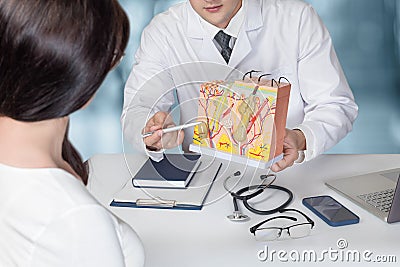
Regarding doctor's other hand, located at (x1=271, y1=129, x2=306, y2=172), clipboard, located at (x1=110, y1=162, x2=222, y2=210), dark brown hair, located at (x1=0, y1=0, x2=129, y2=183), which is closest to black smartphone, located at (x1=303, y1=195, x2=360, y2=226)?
doctor's other hand, located at (x1=271, y1=129, x2=306, y2=172)

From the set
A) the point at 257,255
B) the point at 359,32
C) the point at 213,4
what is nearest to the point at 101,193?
the point at 257,255

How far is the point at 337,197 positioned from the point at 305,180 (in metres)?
0.12

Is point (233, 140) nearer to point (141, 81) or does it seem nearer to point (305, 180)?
point (305, 180)

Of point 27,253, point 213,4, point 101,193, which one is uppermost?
point 213,4

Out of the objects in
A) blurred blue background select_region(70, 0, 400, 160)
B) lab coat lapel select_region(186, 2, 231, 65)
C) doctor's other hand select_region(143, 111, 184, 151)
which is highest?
lab coat lapel select_region(186, 2, 231, 65)

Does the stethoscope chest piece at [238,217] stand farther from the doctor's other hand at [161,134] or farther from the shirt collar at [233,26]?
the shirt collar at [233,26]

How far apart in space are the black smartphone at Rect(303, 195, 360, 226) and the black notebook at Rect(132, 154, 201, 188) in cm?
31

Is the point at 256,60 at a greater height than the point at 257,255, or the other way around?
the point at 256,60

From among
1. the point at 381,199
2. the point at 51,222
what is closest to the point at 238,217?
the point at 381,199

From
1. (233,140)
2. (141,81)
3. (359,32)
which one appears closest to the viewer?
(233,140)

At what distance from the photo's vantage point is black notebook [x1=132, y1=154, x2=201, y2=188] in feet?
5.11

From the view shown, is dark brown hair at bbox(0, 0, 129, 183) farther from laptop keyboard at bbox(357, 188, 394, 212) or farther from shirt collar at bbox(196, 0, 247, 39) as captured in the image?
shirt collar at bbox(196, 0, 247, 39)

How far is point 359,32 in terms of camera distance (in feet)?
9.64

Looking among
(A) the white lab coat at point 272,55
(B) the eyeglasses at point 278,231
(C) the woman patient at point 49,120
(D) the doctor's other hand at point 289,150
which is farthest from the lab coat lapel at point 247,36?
(C) the woman patient at point 49,120
